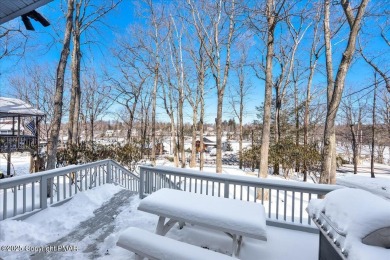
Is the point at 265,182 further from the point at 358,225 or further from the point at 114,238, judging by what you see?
the point at 114,238

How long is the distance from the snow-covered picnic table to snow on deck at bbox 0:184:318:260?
20.7 inches

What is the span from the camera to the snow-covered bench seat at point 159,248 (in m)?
1.86

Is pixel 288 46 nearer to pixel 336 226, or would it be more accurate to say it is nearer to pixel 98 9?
pixel 98 9

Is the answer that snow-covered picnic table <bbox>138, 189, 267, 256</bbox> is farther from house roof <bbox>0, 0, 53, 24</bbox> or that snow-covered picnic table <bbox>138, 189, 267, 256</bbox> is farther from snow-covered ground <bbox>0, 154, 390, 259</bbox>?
house roof <bbox>0, 0, 53, 24</bbox>

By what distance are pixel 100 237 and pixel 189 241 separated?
136 centimetres

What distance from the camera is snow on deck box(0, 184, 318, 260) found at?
2.67 m

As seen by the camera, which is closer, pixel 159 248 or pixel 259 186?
pixel 159 248

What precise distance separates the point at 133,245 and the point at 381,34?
16.1 m

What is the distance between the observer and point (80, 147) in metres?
8.01

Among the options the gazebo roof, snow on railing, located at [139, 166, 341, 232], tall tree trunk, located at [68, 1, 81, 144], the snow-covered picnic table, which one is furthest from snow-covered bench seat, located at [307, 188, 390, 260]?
the gazebo roof

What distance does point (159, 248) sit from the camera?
200 centimetres

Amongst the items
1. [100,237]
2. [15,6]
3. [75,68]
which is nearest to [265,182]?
[100,237]

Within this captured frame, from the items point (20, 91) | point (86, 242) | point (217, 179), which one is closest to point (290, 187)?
point (217, 179)

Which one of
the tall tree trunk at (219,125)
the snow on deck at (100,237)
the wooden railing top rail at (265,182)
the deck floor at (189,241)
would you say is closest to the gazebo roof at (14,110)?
the snow on deck at (100,237)
